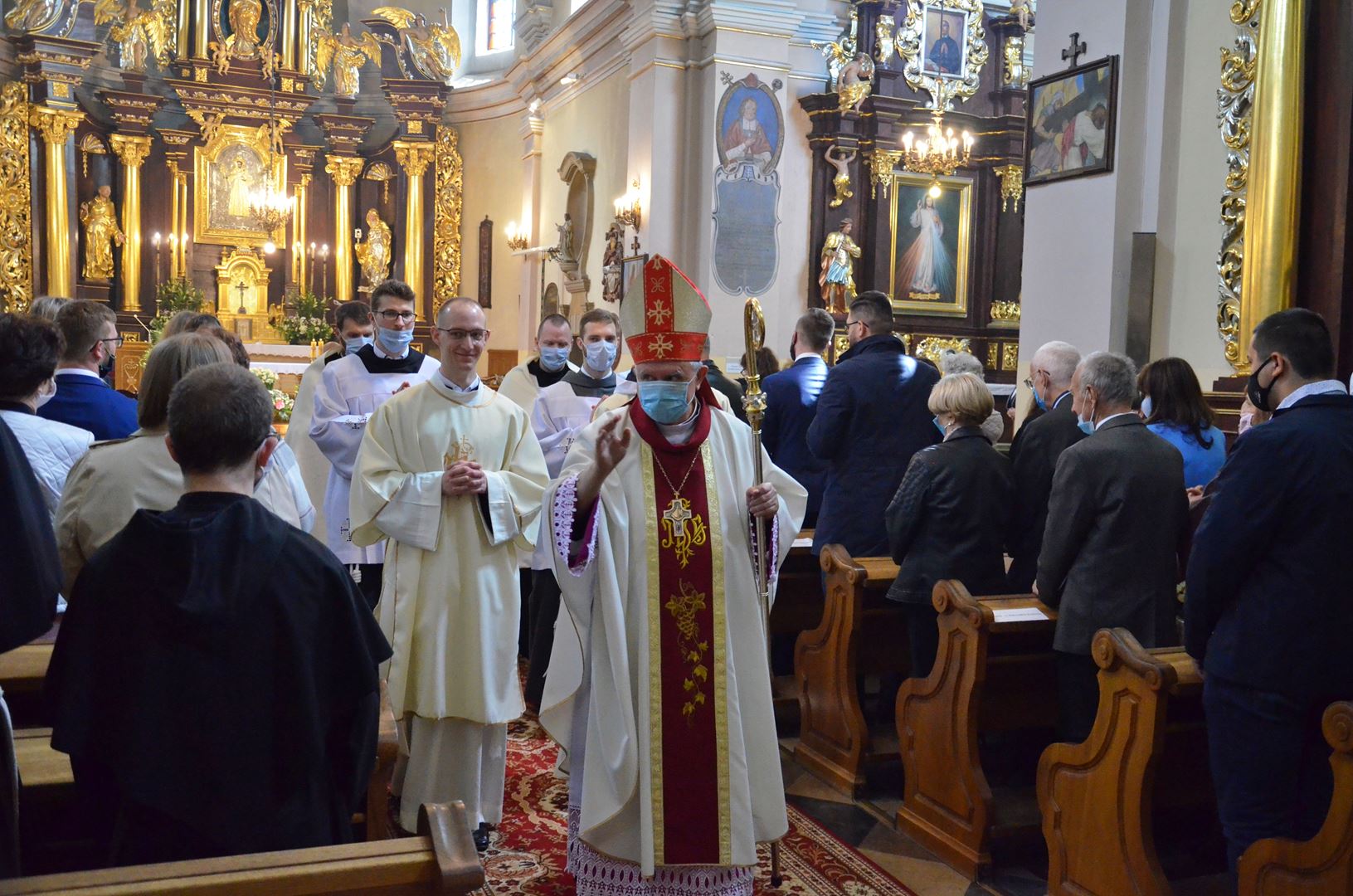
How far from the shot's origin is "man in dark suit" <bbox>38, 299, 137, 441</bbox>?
14.0 feet

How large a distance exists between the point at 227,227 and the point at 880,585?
16.7 m

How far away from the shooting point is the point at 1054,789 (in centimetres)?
396

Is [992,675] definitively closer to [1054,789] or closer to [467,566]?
[1054,789]

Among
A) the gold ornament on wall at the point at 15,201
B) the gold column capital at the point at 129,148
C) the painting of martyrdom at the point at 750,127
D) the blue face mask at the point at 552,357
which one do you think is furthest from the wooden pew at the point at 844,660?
the gold column capital at the point at 129,148

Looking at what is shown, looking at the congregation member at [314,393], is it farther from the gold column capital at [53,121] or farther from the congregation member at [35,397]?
the gold column capital at [53,121]

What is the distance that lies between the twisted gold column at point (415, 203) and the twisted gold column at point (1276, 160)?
15566 millimetres

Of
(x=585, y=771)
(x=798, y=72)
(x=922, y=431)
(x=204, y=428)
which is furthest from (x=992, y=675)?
(x=798, y=72)

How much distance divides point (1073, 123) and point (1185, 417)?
11.6ft

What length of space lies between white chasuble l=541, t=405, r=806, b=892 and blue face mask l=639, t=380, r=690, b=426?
7cm

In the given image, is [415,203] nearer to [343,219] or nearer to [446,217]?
[446,217]

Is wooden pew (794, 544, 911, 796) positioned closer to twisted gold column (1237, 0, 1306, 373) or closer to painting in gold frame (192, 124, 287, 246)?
twisted gold column (1237, 0, 1306, 373)

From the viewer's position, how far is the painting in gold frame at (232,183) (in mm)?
19094

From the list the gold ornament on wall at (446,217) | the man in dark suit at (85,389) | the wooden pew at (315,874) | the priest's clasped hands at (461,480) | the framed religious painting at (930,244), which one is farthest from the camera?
the gold ornament on wall at (446,217)

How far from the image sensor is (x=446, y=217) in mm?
20203
